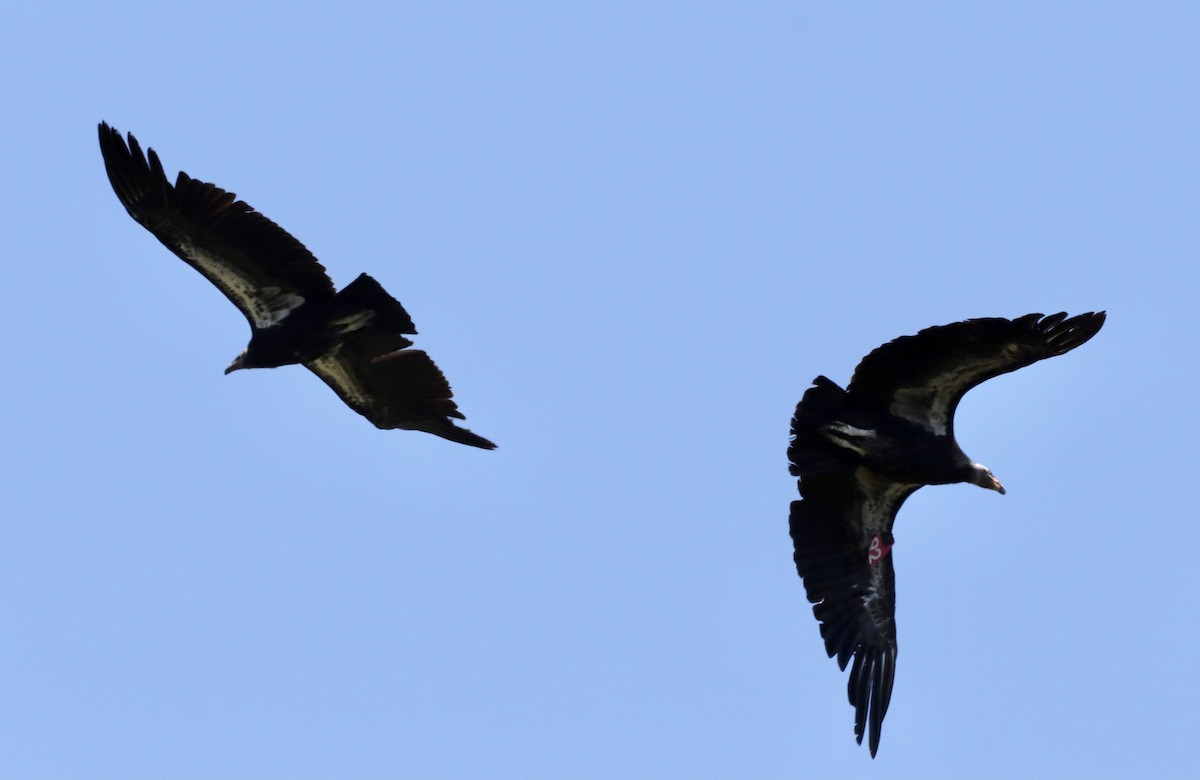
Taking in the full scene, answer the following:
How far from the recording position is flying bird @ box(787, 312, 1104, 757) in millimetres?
15328

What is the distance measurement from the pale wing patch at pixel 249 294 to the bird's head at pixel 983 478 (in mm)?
6422

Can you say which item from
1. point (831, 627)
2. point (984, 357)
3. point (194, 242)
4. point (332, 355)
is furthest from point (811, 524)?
point (194, 242)

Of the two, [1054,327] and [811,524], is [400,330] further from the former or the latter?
[1054,327]

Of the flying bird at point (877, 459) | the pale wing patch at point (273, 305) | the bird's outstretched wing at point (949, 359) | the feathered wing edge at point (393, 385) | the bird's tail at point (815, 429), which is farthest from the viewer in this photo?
the feathered wing edge at point (393, 385)

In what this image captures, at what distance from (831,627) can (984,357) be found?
10.6ft

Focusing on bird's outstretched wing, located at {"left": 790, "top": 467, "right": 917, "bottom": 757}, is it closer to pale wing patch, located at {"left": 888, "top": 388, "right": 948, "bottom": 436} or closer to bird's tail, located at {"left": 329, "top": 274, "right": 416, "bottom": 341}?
pale wing patch, located at {"left": 888, "top": 388, "right": 948, "bottom": 436}

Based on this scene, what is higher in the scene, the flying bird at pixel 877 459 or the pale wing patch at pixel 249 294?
the pale wing patch at pixel 249 294

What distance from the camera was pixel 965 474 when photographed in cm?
1638

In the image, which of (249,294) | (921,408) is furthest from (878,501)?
(249,294)

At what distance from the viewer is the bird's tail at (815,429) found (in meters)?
15.9

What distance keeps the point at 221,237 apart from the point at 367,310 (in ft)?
4.97

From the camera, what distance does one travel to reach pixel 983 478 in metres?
16.4

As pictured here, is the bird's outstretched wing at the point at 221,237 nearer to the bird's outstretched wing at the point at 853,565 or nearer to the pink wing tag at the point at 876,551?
the bird's outstretched wing at the point at 853,565

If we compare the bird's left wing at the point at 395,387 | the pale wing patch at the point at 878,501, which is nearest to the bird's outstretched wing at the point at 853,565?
the pale wing patch at the point at 878,501
